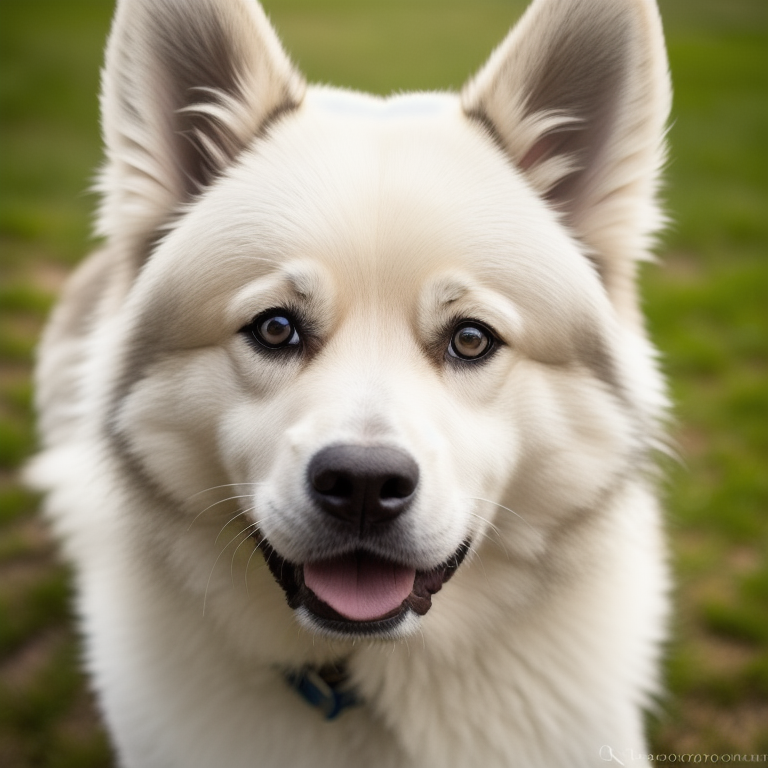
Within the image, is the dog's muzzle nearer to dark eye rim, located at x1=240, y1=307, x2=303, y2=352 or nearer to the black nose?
the black nose

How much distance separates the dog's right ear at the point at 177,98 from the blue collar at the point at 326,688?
1.48 m

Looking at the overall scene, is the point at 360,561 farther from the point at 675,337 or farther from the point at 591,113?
the point at 675,337

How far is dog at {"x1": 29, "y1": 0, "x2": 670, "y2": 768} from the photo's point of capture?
2104mm

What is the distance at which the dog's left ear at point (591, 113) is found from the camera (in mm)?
2168

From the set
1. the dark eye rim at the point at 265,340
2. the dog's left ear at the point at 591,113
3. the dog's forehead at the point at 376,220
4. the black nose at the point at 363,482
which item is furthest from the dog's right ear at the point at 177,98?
the black nose at the point at 363,482

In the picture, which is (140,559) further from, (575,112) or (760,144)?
(760,144)

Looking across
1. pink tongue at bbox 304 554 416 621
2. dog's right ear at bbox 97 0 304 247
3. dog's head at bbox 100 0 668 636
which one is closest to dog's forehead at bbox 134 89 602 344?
dog's head at bbox 100 0 668 636

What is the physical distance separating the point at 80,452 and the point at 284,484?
1.55m

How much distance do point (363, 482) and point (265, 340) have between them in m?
0.59

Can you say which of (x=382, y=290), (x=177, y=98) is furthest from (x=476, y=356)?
(x=177, y=98)

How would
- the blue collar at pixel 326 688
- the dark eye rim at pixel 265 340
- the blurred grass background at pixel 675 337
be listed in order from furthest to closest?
1. the blurred grass background at pixel 675 337
2. the blue collar at pixel 326 688
3. the dark eye rim at pixel 265 340

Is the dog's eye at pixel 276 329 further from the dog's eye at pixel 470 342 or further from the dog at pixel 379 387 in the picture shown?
the dog's eye at pixel 470 342

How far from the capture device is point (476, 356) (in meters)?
2.21

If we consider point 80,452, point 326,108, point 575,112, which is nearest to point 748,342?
point 575,112
